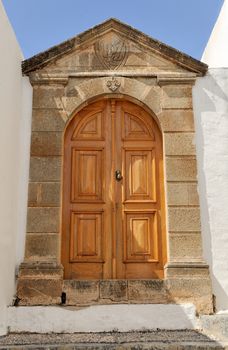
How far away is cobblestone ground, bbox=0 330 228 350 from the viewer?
4.01 m

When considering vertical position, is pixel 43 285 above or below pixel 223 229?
below

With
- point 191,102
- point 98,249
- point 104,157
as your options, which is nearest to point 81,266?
point 98,249

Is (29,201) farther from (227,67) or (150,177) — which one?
(227,67)

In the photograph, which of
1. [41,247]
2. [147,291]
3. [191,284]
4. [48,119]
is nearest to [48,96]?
[48,119]

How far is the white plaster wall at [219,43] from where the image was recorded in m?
5.79

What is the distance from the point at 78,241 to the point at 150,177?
117 cm

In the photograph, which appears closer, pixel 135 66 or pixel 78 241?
pixel 78 241

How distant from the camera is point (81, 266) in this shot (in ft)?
17.4

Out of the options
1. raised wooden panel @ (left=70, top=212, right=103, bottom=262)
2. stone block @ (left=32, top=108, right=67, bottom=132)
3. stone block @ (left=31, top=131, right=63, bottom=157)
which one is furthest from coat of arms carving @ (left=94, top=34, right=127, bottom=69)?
raised wooden panel @ (left=70, top=212, right=103, bottom=262)

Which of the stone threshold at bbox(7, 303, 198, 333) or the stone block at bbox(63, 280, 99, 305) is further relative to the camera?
the stone block at bbox(63, 280, 99, 305)

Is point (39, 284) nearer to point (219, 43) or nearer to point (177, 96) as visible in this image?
point (177, 96)

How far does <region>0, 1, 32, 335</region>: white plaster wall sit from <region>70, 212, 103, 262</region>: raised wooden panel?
0.60m

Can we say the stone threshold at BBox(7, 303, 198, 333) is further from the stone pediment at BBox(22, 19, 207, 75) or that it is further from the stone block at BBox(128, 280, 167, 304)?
the stone pediment at BBox(22, 19, 207, 75)

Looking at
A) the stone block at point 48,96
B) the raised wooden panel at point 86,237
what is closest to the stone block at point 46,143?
the stone block at point 48,96
